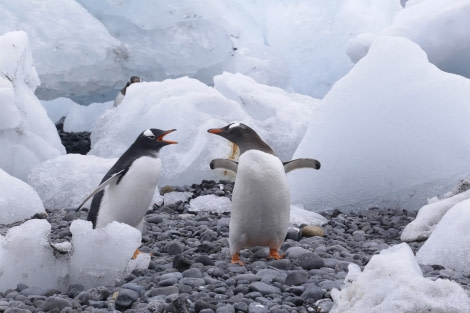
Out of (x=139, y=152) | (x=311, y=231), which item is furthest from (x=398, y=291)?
(x=139, y=152)

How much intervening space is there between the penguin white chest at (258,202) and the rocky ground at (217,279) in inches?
3.2

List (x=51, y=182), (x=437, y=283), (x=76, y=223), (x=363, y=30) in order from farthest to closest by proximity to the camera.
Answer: (x=363, y=30) → (x=51, y=182) → (x=76, y=223) → (x=437, y=283)

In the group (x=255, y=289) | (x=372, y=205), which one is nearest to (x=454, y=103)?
(x=372, y=205)

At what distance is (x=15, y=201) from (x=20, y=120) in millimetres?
2023

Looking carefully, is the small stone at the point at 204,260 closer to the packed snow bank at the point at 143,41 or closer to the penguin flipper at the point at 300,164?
the penguin flipper at the point at 300,164

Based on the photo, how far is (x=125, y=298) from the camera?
8.13 feet

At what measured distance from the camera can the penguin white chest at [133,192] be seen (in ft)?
12.4

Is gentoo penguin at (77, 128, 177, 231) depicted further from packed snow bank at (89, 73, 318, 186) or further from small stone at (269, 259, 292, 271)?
packed snow bank at (89, 73, 318, 186)

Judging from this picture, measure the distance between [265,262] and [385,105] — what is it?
8.38ft

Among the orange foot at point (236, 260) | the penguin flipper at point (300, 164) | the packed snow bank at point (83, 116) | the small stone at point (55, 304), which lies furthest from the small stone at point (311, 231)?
the packed snow bank at point (83, 116)

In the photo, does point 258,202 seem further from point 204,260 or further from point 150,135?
point 150,135

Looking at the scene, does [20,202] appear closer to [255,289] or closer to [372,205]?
[372,205]

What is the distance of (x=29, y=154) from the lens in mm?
7008

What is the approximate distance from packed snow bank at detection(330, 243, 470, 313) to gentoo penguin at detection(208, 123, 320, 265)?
3.67 feet
